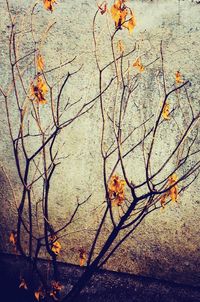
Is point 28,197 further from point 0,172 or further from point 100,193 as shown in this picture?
point 100,193

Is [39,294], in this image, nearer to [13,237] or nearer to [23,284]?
[23,284]

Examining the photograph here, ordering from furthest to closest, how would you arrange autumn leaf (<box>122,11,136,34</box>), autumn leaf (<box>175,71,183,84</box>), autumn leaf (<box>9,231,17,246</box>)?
autumn leaf (<box>9,231,17,246</box>) < autumn leaf (<box>175,71,183,84</box>) < autumn leaf (<box>122,11,136,34</box>)

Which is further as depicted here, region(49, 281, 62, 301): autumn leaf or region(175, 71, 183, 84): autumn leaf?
region(49, 281, 62, 301): autumn leaf

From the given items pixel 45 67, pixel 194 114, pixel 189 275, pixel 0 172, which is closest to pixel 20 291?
pixel 0 172

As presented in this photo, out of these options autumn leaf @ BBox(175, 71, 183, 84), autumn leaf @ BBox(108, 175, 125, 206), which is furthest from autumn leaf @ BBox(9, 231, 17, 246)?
autumn leaf @ BBox(175, 71, 183, 84)

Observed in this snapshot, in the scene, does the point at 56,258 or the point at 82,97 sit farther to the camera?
the point at 56,258

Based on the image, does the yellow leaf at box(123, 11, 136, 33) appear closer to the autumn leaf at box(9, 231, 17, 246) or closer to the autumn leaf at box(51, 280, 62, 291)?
the autumn leaf at box(9, 231, 17, 246)
